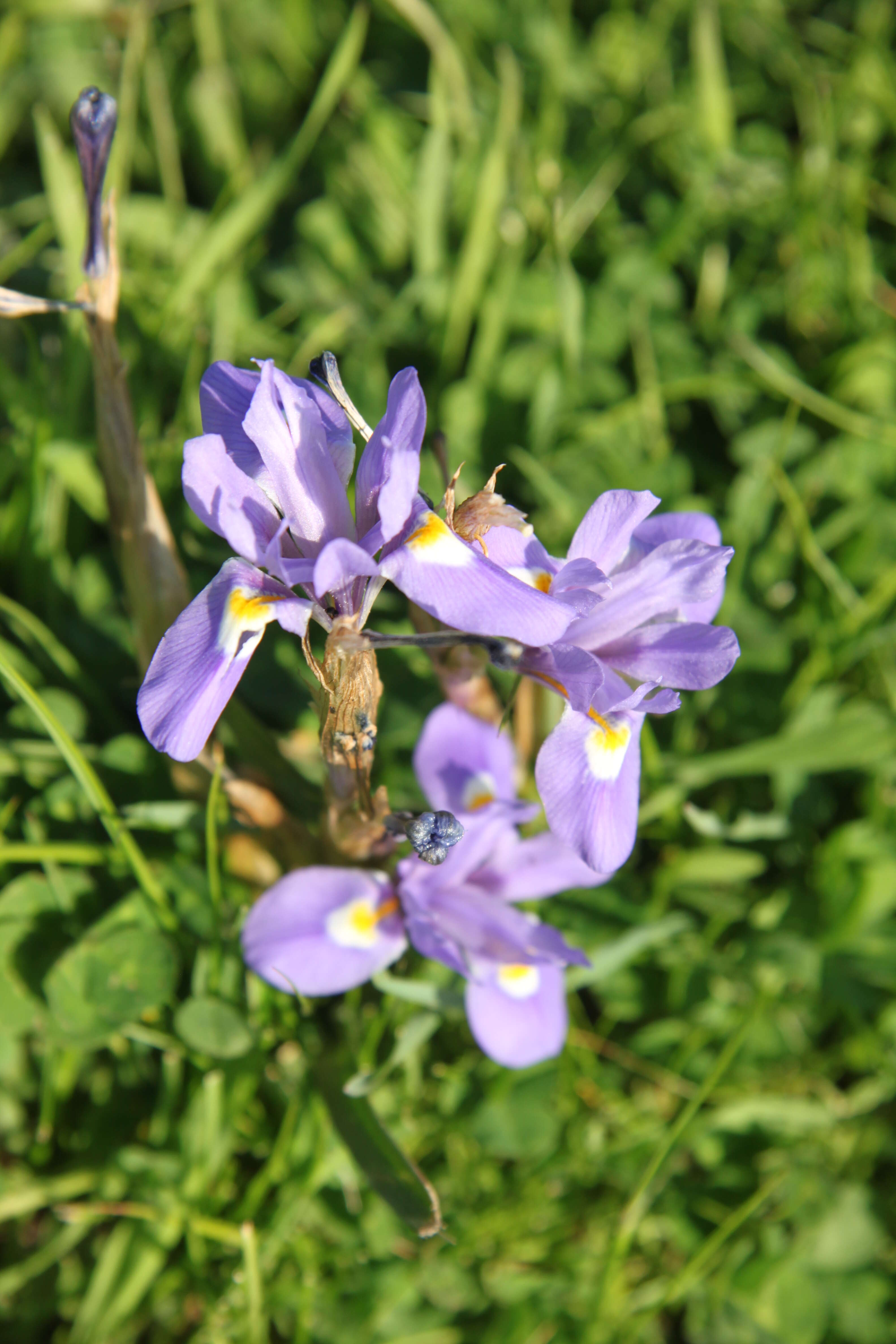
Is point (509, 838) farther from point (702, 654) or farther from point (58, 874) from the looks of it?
point (58, 874)

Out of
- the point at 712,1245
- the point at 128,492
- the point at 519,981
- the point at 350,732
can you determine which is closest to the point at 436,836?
the point at 350,732

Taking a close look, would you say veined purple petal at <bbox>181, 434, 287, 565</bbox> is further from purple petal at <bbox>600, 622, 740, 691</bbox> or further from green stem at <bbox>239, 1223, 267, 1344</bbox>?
green stem at <bbox>239, 1223, 267, 1344</bbox>

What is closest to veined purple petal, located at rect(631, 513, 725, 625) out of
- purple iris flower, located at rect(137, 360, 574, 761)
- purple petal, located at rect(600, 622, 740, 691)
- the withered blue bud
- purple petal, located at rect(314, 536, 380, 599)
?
purple petal, located at rect(600, 622, 740, 691)

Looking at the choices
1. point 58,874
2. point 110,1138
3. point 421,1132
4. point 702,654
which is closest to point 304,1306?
point 421,1132

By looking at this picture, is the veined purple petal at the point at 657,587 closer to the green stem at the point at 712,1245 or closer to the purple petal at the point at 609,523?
the purple petal at the point at 609,523

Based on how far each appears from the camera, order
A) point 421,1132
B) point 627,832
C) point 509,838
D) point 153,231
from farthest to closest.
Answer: point 153,231
point 421,1132
point 509,838
point 627,832

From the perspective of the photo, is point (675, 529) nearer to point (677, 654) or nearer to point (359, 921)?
point (677, 654)

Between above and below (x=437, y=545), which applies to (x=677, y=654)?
below
